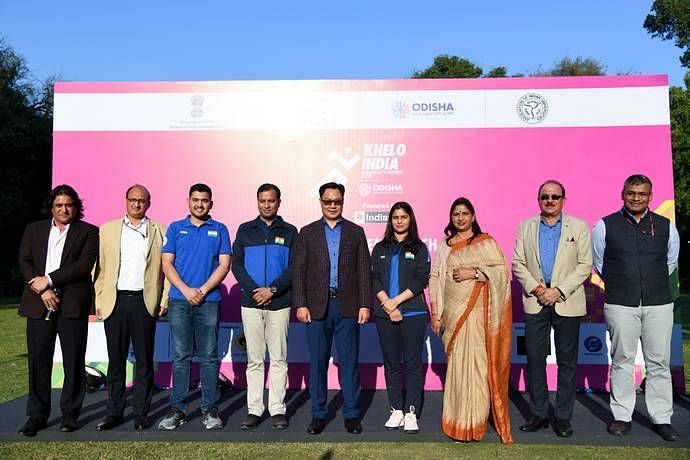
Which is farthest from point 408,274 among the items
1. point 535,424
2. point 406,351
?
point 535,424

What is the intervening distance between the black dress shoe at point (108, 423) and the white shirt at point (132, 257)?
0.87 metres

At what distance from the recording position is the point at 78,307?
4.08 meters

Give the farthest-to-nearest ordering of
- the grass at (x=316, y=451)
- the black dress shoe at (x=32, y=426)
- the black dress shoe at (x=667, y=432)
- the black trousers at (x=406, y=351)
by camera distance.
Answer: the black trousers at (x=406, y=351), the black dress shoe at (x=32, y=426), the black dress shoe at (x=667, y=432), the grass at (x=316, y=451)

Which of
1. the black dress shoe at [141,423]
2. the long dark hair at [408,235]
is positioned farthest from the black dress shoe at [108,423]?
the long dark hair at [408,235]

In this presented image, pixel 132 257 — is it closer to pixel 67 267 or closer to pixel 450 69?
pixel 67 267

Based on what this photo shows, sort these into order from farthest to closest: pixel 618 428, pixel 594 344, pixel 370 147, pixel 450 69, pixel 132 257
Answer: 1. pixel 450 69
2. pixel 370 147
3. pixel 594 344
4. pixel 132 257
5. pixel 618 428

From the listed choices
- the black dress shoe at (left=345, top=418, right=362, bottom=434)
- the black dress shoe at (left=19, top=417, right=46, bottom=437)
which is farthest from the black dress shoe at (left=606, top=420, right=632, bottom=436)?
the black dress shoe at (left=19, top=417, right=46, bottom=437)

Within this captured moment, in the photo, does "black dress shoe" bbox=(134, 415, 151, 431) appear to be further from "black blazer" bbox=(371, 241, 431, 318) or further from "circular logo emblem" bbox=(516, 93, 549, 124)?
"circular logo emblem" bbox=(516, 93, 549, 124)

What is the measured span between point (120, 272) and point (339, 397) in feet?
6.76

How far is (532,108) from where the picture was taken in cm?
551

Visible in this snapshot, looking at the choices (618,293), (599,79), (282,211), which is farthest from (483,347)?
(599,79)

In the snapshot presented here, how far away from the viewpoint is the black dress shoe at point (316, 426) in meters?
4.05

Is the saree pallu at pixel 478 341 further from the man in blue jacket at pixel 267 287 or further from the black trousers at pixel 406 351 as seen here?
the man in blue jacket at pixel 267 287

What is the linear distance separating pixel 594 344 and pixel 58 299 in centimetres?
432
